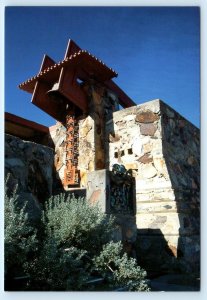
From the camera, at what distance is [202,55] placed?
3.30m

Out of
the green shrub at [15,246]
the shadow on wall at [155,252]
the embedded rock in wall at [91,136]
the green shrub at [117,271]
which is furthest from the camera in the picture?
the embedded rock in wall at [91,136]

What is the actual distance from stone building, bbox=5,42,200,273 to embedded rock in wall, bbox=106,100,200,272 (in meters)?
0.01

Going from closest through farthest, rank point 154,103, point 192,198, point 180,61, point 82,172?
1. point 180,61
2. point 192,198
3. point 154,103
4. point 82,172

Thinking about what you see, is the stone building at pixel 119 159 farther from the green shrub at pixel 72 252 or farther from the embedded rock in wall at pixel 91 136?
the green shrub at pixel 72 252

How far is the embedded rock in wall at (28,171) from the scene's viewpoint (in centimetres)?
340

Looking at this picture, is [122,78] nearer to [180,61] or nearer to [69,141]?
[180,61]

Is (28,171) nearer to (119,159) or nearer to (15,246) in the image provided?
(15,246)

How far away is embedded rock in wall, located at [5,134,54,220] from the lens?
134 inches

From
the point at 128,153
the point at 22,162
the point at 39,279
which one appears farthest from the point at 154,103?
the point at 39,279

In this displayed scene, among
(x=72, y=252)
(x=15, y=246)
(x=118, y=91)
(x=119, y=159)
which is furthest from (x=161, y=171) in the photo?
(x=15, y=246)

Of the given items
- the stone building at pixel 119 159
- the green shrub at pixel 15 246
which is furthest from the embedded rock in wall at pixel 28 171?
the green shrub at pixel 15 246

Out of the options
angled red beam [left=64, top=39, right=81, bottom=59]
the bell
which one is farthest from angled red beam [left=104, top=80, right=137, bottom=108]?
angled red beam [left=64, top=39, right=81, bottom=59]

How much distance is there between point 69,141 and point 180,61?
2683mm

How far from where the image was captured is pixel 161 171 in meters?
4.96
